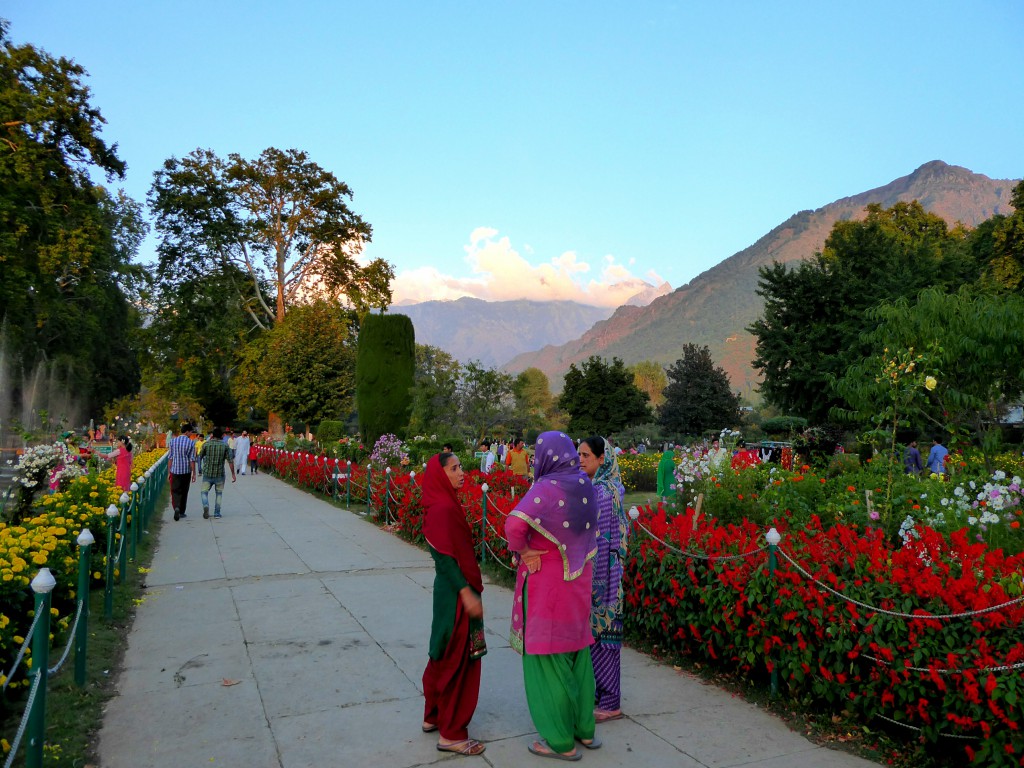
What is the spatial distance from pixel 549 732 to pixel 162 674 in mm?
2958

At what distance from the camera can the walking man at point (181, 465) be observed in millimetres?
12500

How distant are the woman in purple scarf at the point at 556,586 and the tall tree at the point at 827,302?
989 inches

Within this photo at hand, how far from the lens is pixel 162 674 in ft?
16.3

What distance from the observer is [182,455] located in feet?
41.4

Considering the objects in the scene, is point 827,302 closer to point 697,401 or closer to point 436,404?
point 436,404

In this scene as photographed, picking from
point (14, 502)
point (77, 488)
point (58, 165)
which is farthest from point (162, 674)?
point (58, 165)

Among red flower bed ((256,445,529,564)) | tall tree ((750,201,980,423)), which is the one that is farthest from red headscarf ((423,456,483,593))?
tall tree ((750,201,980,423))

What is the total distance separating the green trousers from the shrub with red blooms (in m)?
1.34

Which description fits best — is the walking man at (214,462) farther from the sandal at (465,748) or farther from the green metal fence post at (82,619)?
the sandal at (465,748)

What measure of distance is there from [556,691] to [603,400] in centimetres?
4483

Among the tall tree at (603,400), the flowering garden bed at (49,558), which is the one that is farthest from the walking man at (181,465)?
the tall tree at (603,400)

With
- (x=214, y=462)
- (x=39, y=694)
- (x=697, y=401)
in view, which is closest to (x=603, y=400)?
(x=697, y=401)

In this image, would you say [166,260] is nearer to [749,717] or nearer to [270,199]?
[270,199]

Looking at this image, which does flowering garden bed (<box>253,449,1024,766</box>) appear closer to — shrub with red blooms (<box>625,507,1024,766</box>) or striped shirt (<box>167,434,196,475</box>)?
shrub with red blooms (<box>625,507,1024,766</box>)
